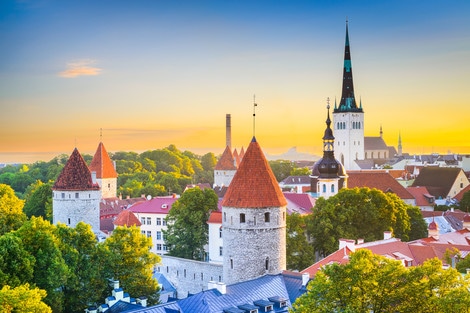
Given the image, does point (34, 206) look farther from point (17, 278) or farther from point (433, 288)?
point (433, 288)

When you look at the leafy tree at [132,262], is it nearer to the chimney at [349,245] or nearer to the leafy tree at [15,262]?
the leafy tree at [15,262]

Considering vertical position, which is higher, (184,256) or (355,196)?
(355,196)

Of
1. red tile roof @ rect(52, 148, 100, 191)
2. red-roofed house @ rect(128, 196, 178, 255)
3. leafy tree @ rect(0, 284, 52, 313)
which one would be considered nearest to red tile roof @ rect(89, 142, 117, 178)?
red-roofed house @ rect(128, 196, 178, 255)

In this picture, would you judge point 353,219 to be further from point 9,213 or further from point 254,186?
point 9,213

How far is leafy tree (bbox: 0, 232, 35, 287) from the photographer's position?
31766mm

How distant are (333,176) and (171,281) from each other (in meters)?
23.4

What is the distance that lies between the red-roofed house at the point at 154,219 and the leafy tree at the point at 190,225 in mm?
9557

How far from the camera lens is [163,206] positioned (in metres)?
64.0

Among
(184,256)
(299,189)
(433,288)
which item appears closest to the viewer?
(433,288)

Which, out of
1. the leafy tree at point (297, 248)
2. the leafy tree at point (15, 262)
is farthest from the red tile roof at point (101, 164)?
the leafy tree at point (15, 262)

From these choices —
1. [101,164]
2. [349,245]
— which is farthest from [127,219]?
[349,245]

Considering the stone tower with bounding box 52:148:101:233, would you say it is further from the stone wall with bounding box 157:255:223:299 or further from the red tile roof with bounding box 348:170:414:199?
the red tile roof with bounding box 348:170:414:199

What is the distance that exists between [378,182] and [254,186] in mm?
41503

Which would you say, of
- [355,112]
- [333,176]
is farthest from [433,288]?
[355,112]
